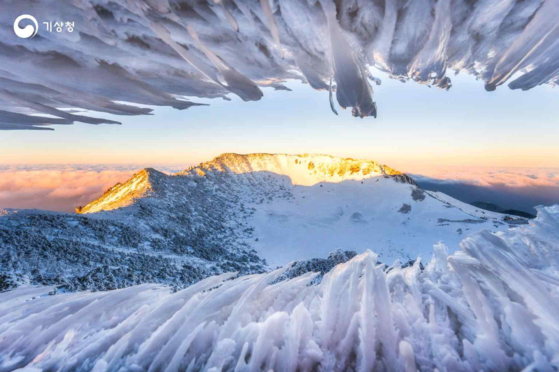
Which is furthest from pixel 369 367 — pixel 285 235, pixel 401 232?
pixel 401 232

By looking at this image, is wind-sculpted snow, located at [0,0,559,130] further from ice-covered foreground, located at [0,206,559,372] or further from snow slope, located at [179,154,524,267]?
snow slope, located at [179,154,524,267]

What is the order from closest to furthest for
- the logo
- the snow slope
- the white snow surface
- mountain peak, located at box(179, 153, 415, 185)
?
1. the logo
2. the white snow surface
3. the snow slope
4. mountain peak, located at box(179, 153, 415, 185)

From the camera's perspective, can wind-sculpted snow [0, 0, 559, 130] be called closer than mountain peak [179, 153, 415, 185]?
Yes

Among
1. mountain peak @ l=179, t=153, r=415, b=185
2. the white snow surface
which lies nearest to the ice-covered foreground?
the white snow surface

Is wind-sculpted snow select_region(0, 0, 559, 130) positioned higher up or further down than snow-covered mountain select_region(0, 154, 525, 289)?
higher up

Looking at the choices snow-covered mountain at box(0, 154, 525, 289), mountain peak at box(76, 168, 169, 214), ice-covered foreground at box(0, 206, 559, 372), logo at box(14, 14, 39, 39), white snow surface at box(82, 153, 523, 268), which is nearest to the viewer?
ice-covered foreground at box(0, 206, 559, 372)

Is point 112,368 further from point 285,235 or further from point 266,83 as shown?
point 285,235

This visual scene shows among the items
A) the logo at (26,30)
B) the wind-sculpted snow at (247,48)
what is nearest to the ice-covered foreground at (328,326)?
the wind-sculpted snow at (247,48)
